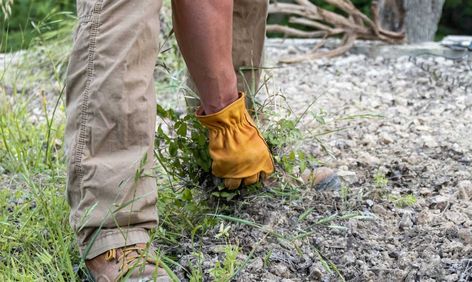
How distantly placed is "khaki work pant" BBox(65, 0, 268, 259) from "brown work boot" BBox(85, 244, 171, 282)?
21 millimetres

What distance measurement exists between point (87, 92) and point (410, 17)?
11.8 feet

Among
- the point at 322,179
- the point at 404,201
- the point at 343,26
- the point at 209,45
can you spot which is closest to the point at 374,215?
the point at 404,201

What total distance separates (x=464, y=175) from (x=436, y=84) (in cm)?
143

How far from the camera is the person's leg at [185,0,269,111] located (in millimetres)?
2475

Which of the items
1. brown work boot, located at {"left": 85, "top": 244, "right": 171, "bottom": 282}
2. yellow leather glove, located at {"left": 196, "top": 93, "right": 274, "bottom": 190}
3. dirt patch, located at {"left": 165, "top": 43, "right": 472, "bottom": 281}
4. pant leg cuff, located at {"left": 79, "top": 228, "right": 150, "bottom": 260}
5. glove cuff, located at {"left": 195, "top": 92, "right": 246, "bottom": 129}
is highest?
glove cuff, located at {"left": 195, "top": 92, "right": 246, "bottom": 129}

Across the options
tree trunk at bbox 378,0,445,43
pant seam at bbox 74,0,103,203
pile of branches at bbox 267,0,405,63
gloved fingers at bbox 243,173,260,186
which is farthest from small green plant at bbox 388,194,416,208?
tree trunk at bbox 378,0,445,43

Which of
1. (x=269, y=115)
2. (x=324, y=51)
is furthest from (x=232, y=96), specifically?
(x=324, y=51)

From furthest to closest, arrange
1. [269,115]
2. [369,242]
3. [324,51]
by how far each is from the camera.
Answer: [324,51]
[269,115]
[369,242]

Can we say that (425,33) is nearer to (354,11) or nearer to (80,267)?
(354,11)

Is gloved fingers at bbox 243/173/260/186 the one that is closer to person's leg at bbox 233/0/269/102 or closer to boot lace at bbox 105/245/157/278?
person's leg at bbox 233/0/269/102

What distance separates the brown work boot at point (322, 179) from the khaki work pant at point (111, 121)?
25.9 inches

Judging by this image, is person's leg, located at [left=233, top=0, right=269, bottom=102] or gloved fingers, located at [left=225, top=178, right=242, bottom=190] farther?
person's leg, located at [left=233, top=0, right=269, bottom=102]

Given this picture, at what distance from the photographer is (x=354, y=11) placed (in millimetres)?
5012

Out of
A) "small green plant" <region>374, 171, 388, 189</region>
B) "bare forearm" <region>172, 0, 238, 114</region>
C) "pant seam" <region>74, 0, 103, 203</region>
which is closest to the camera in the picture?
"pant seam" <region>74, 0, 103, 203</region>
